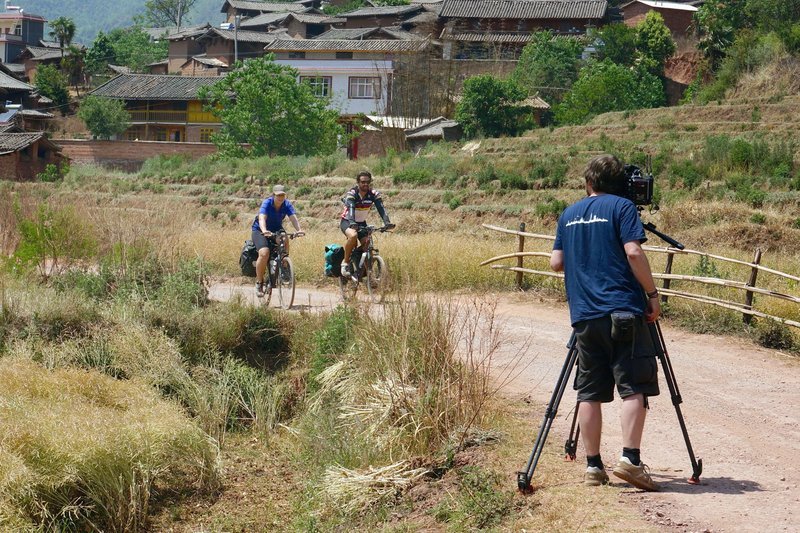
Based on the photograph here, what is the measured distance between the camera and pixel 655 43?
194 ft

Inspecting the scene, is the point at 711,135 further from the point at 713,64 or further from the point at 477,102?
the point at 713,64

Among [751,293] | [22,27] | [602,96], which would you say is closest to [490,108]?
[602,96]

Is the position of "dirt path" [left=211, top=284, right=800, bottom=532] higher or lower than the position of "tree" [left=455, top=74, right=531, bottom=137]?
lower

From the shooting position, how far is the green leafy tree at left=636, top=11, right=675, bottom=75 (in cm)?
5931

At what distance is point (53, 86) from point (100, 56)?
14.4 meters

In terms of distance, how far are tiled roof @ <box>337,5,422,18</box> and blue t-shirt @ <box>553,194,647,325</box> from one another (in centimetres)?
7182

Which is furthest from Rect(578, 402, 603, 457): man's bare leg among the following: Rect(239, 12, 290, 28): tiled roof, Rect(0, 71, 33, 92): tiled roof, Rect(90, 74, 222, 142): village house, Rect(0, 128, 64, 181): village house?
Rect(239, 12, 290, 28): tiled roof

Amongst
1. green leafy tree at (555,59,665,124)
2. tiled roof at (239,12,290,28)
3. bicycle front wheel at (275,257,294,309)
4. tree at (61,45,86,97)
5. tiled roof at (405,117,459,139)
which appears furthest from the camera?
tiled roof at (239,12,290,28)

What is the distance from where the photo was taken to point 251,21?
89.6 m

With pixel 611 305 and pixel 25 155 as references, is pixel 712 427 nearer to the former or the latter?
pixel 611 305

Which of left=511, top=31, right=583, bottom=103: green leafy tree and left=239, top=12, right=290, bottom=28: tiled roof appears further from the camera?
left=239, top=12, right=290, bottom=28: tiled roof

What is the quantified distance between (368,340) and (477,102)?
3994 centimetres

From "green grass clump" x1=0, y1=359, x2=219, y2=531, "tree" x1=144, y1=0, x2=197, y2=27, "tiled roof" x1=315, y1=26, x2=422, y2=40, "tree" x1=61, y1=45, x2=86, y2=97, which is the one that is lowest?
"green grass clump" x1=0, y1=359, x2=219, y2=531

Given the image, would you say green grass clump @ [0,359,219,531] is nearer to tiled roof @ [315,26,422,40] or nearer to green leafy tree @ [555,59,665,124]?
green leafy tree @ [555,59,665,124]
